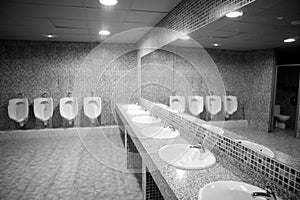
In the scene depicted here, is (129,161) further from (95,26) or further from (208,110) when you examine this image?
(95,26)

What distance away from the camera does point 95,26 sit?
11.2ft

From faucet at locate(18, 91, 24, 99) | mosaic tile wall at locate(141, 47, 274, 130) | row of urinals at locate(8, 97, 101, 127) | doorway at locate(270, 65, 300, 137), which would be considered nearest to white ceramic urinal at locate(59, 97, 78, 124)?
→ row of urinals at locate(8, 97, 101, 127)

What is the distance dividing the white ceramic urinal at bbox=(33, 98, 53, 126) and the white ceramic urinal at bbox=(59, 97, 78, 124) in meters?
0.25

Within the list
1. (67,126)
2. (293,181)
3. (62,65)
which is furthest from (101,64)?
(293,181)

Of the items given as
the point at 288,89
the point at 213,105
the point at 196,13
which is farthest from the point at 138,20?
the point at 288,89

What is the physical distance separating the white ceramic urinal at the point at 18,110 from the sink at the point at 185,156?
14.1 ft

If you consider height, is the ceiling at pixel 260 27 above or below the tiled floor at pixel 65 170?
above

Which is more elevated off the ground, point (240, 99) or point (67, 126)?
point (240, 99)

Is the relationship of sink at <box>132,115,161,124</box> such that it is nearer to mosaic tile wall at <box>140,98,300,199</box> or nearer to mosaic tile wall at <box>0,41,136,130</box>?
mosaic tile wall at <box>140,98,300,199</box>

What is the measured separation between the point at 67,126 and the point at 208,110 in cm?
433

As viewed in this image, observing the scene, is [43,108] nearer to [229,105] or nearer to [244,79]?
[229,105]

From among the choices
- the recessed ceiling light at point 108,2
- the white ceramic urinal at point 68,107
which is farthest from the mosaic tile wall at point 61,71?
the recessed ceiling light at point 108,2

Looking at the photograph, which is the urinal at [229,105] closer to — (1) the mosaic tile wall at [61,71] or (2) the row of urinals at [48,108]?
(2) the row of urinals at [48,108]

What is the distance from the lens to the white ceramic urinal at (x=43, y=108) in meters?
4.76
